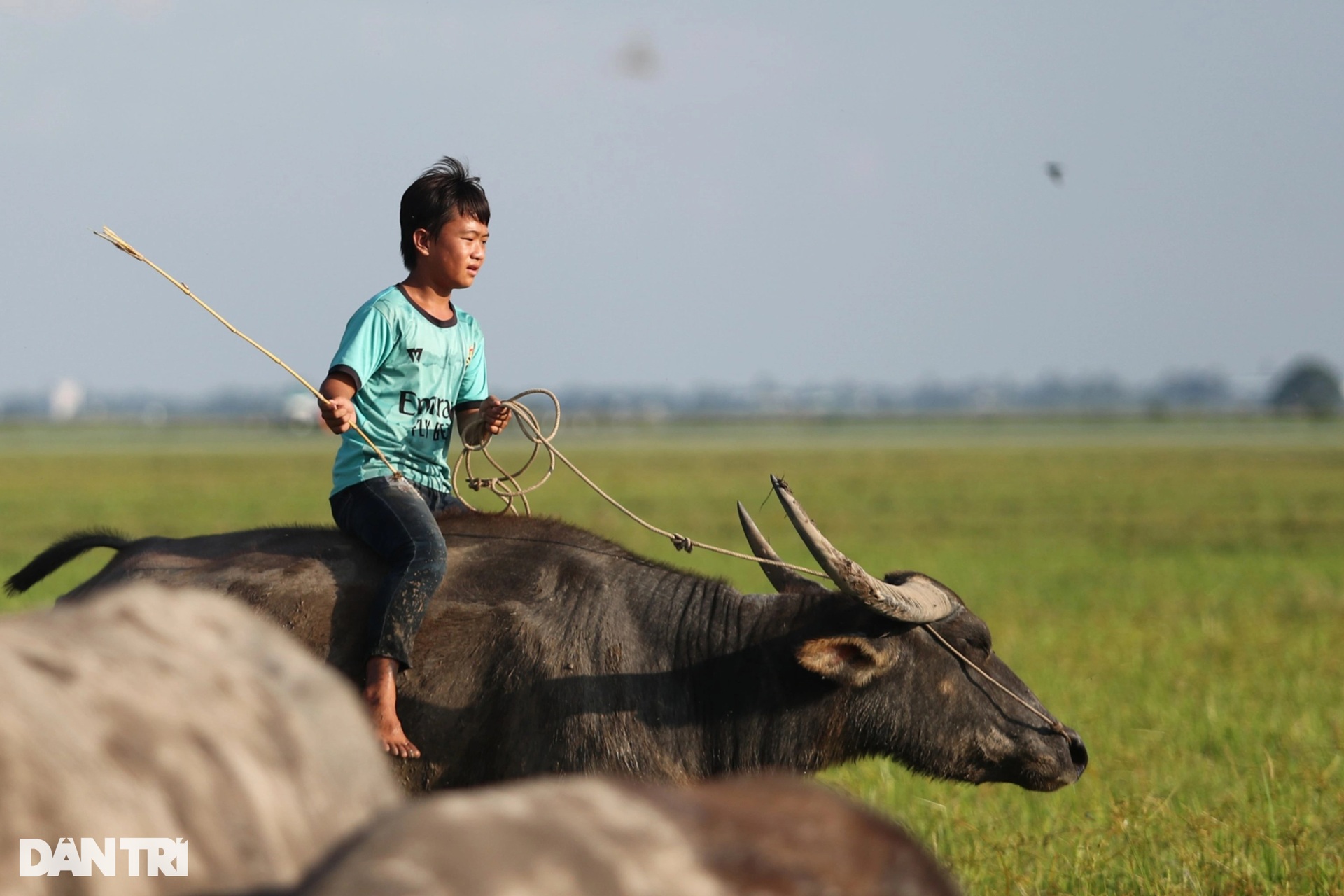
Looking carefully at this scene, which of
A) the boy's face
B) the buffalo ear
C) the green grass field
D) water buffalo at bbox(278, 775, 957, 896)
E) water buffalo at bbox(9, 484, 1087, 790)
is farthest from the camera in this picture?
the green grass field

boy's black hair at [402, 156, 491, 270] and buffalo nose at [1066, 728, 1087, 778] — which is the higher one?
boy's black hair at [402, 156, 491, 270]

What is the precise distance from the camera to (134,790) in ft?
7.93

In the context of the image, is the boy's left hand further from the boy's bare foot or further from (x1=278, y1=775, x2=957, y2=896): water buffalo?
(x1=278, y1=775, x2=957, y2=896): water buffalo

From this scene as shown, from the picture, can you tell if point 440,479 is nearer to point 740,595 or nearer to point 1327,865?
point 740,595

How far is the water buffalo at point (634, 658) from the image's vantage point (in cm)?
509

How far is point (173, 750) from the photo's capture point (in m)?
2.48

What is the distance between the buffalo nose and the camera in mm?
5746

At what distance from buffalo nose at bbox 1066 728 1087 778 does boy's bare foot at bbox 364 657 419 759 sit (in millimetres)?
2520

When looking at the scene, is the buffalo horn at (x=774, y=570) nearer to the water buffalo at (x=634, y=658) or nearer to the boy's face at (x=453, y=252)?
the water buffalo at (x=634, y=658)

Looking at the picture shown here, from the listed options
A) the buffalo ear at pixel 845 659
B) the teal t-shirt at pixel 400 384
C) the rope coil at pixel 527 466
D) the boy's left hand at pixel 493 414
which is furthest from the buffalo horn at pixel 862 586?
the teal t-shirt at pixel 400 384

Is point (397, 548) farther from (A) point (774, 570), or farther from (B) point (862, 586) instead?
(A) point (774, 570)

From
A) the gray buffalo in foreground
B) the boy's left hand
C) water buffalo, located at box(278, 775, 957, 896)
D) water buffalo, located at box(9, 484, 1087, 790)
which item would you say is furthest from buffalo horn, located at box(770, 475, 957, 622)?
water buffalo, located at box(278, 775, 957, 896)

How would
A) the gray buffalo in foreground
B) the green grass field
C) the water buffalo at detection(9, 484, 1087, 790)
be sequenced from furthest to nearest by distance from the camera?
1. the green grass field
2. the water buffalo at detection(9, 484, 1087, 790)
3. the gray buffalo in foreground

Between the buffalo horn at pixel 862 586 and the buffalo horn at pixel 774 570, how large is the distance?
493 mm
